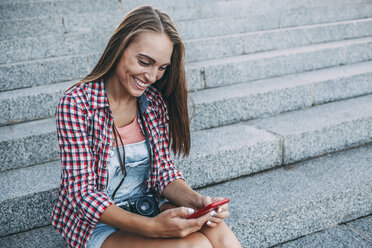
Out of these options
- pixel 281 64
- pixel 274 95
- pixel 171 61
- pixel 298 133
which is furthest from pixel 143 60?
pixel 281 64

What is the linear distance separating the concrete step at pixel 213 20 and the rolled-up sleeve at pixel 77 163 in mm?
2488

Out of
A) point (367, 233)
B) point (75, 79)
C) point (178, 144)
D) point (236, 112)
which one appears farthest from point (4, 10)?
point (367, 233)

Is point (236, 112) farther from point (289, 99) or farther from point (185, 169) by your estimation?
point (185, 169)

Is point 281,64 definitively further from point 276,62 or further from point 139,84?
point 139,84

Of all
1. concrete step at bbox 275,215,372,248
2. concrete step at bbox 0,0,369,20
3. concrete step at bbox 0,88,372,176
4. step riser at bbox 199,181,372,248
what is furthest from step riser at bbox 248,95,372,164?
concrete step at bbox 0,0,369,20

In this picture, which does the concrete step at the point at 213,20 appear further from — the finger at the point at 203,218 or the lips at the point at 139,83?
the finger at the point at 203,218

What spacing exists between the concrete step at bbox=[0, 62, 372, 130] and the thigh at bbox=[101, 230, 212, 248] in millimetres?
1253

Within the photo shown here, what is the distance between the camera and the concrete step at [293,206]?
7.00 feet

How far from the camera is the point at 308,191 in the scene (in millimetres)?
2355

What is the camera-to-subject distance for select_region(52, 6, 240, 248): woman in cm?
152

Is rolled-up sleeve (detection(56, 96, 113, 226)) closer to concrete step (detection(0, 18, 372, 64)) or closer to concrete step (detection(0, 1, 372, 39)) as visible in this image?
concrete step (detection(0, 18, 372, 64))

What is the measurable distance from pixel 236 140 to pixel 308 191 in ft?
2.12

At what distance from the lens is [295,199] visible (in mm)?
2270

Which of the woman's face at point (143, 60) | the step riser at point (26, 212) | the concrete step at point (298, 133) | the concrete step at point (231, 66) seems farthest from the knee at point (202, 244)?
the concrete step at point (231, 66)
